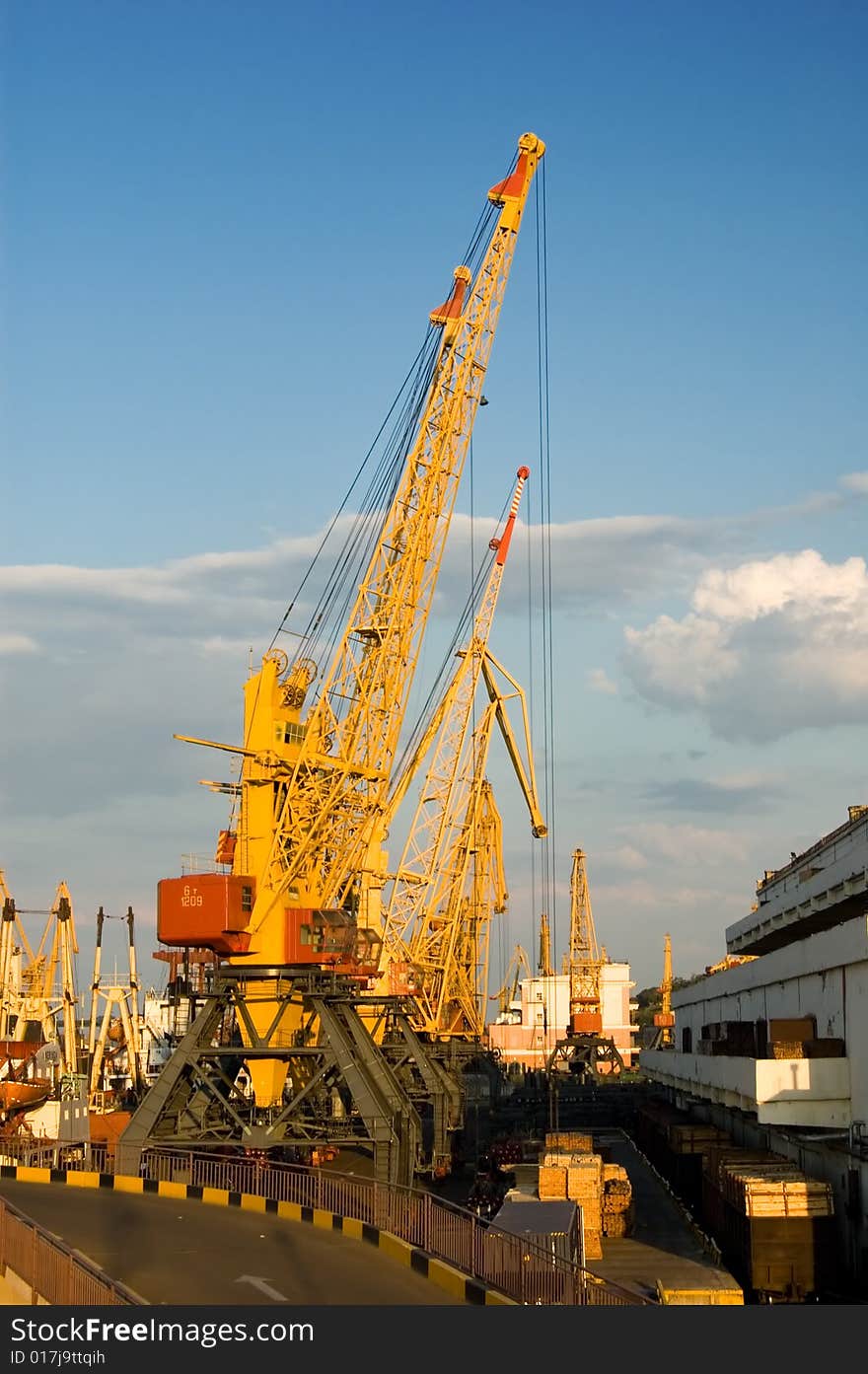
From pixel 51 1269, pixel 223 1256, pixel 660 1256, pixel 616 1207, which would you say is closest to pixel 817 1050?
pixel 616 1207

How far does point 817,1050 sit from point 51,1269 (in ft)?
70.5

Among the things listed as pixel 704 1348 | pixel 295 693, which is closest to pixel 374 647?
pixel 295 693

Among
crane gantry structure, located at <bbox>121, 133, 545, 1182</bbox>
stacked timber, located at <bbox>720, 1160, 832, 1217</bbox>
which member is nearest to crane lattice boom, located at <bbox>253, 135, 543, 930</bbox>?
crane gantry structure, located at <bbox>121, 133, 545, 1182</bbox>

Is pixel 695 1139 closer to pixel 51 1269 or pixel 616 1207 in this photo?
pixel 616 1207

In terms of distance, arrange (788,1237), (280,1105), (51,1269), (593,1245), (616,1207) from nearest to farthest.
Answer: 1. (51,1269)
2. (788,1237)
3. (593,1245)
4. (616,1207)
5. (280,1105)

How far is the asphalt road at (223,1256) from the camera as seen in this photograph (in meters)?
22.8

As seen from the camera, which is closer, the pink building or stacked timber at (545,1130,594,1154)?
stacked timber at (545,1130,594,1154)

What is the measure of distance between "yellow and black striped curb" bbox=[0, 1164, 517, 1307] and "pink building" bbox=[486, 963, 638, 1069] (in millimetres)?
131938

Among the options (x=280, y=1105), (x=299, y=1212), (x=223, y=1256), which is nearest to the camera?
(x=223, y=1256)

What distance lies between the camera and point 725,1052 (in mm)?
52656

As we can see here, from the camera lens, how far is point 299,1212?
107 ft

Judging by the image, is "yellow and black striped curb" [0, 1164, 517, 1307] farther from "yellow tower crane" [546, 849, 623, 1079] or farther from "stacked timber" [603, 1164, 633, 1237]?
"yellow tower crane" [546, 849, 623, 1079]

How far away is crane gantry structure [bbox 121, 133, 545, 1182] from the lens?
47781mm
